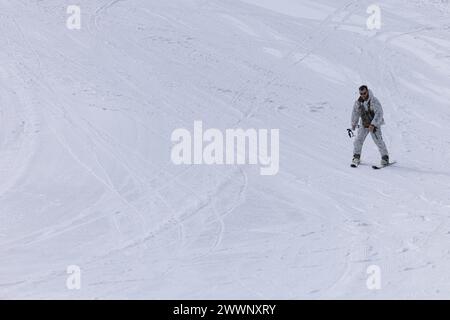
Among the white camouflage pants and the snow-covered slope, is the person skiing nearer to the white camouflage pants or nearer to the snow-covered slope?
the white camouflage pants

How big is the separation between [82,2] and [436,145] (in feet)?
42.6

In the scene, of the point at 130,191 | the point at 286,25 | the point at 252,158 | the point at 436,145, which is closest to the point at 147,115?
the point at 252,158

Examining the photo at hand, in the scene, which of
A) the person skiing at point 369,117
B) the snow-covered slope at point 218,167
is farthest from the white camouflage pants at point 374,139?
the snow-covered slope at point 218,167

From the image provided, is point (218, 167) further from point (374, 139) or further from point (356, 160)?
point (374, 139)

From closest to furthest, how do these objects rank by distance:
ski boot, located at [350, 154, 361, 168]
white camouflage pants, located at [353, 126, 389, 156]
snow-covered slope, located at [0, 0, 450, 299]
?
1. snow-covered slope, located at [0, 0, 450, 299]
2. white camouflage pants, located at [353, 126, 389, 156]
3. ski boot, located at [350, 154, 361, 168]

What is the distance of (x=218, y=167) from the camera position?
12523 millimetres

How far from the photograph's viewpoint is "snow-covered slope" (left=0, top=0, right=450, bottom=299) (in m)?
8.19

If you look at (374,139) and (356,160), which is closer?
(374,139)

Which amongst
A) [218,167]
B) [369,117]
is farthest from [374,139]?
[218,167]

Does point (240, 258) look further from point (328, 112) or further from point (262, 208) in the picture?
point (328, 112)

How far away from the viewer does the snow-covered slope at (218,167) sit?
8188 millimetres

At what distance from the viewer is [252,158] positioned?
42.7 feet

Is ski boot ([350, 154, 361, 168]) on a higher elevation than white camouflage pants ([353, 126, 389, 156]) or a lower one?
lower

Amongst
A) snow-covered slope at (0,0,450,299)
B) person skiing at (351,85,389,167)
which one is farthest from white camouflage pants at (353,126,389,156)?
snow-covered slope at (0,0,450,299)
